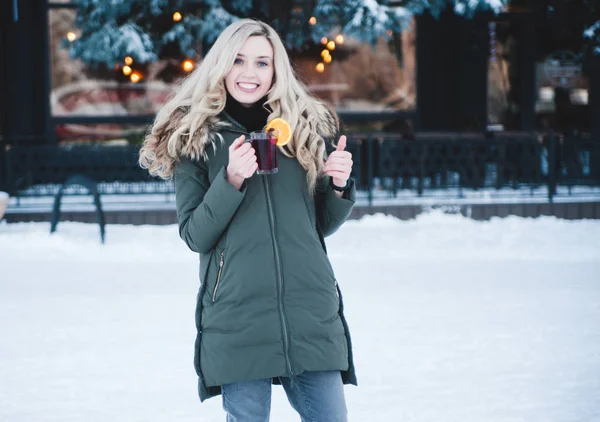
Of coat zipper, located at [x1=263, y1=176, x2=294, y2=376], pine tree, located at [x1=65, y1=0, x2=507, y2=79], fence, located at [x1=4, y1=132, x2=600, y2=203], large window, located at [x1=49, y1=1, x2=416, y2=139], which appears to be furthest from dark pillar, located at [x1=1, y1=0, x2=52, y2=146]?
coat zipper, located at [x1=263, y1=176, x2=294, y2=376]

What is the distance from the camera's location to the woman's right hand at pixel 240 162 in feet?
9.49

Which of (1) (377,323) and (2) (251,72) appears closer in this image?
(2) (251,72)

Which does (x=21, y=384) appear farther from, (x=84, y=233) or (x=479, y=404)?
(x=84, y=233)

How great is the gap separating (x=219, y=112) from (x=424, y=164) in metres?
10.8

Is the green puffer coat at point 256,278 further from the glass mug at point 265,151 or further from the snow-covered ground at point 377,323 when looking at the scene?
the snow-covered ground at point 377,323

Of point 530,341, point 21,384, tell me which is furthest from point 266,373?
point 530,341

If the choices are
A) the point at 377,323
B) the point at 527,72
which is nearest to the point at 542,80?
the point at 527,72

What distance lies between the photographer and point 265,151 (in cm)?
297

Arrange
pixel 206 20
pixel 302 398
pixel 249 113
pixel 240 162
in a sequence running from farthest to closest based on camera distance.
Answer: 1. pixel 206 20
2. pixel 249 113
3. pixel 302 398
4. pixel 240 162

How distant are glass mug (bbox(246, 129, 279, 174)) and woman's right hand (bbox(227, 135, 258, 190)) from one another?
0.04 metres

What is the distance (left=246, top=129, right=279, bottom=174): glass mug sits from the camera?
117 inches

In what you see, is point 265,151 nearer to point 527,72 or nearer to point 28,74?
point 28,74

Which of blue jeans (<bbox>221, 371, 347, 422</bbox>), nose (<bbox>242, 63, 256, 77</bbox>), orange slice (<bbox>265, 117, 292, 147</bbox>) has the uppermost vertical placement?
nose (<bbox>242, 63, 256, 77</bbox>)

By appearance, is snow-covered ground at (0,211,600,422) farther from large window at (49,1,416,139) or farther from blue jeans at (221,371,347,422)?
large window at (49,1,416,139)
